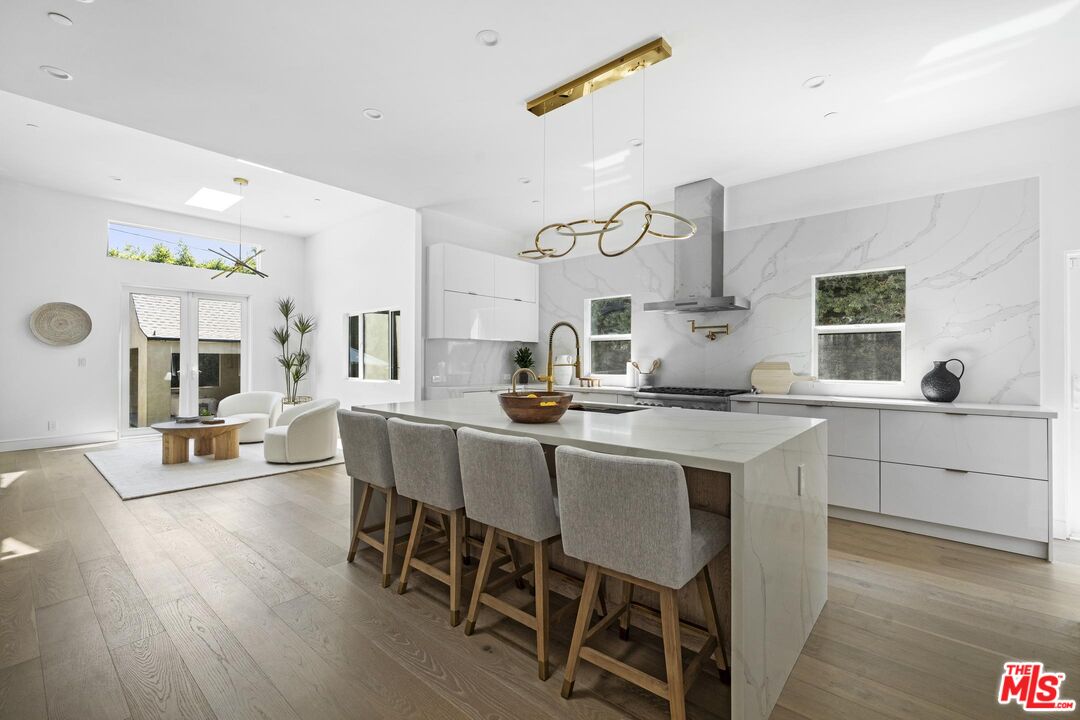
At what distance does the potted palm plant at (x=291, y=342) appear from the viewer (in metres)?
7.77

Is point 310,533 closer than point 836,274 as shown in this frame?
Yes

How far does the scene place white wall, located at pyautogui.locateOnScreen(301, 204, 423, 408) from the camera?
5.73 meters

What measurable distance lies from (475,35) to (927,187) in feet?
11.7

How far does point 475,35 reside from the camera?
2469 millimetres

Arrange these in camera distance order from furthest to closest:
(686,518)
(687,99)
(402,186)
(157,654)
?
(402,186) < (687,99) < (157,654) < (686,518)

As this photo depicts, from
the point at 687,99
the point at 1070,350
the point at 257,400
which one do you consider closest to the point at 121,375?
the point at 257,400

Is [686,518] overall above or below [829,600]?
above

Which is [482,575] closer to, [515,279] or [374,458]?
[374,458]

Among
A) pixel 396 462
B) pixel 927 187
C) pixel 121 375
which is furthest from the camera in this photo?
pixel 121 375

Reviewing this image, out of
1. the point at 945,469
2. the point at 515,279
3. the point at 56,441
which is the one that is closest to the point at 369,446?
the point at 945,469

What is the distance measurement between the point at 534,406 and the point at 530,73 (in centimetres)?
201

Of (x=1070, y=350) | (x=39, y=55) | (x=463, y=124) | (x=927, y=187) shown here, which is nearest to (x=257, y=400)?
(x=39, y=55)

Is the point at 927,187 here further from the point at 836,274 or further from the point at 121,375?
the point at 121,375

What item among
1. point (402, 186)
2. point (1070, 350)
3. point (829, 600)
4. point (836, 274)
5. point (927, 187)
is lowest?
point (829, 600)
